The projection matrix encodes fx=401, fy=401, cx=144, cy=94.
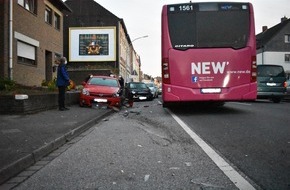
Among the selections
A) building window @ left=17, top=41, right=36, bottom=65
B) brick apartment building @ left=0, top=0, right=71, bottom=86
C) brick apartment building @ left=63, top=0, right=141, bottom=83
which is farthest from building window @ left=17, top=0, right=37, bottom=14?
brick apartment building @ left=63, top=0, right=141, bottom=83

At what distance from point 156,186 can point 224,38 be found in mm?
9293

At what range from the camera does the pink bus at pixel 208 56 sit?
1305cm

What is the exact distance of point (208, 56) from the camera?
13.0 meters

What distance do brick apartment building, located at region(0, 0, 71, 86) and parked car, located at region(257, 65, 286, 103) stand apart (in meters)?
12.6

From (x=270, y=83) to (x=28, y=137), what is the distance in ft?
55.7

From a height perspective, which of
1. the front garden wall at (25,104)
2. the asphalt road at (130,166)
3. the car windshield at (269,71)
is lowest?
the asphalt road at (130,166)

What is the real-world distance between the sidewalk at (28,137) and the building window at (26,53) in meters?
9.06

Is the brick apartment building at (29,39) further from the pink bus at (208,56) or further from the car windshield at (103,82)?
the pink bus at (208,56)

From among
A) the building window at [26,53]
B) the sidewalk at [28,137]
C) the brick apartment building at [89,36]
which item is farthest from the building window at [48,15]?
the brick apartment building at [89,36]

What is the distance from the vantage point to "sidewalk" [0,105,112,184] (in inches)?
219

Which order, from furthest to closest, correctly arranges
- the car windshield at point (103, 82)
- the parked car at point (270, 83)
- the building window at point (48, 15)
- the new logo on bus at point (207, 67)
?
the building window at point (48, 15) → the parked car at point (270, 83) → the car windshield at point (103, 82) → the new logo on bus at point (207, 67)

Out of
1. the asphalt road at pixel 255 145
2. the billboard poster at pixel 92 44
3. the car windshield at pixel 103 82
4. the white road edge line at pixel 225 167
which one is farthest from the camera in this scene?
the billboard poster at pixel 92 44

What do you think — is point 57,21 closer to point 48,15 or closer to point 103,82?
point 48,15

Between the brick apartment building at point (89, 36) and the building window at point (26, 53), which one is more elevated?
the brick apartment building at point (89, 36)
